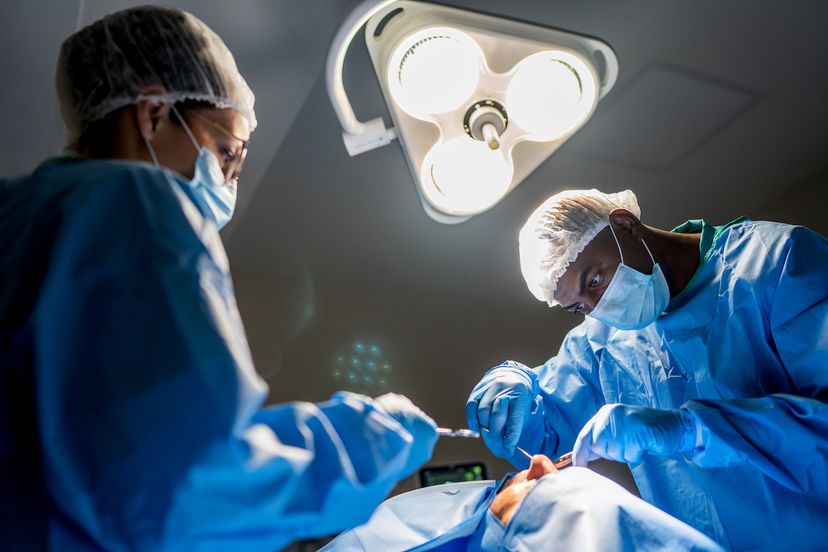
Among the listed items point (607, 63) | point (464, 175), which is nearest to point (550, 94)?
point (607, 63)

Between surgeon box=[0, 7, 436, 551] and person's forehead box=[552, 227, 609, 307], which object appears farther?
person's forehead box=[552, 227, 609, 307]

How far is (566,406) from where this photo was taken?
5.71ft

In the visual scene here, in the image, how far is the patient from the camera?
36.9 inches

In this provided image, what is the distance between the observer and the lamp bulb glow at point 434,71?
117 cm

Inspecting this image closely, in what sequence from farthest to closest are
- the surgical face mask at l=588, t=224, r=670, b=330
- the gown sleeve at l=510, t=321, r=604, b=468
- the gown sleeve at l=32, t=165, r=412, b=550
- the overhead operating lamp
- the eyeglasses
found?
the gown sleeve at l=510, t=321, r=604, b=468
the surgical face mask at l=588, t=224, r=670, b=330
the overhead operating lamp
the eyeglasses
the gown sleeve at l=32, t=165, r=412, b=550

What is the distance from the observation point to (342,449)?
71 cm

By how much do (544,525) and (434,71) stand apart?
0.95 m

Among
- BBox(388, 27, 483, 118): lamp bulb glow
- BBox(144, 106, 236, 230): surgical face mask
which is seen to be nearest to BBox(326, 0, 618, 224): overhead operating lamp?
BBox(388, 27, 483, 118): lamp bulb glow

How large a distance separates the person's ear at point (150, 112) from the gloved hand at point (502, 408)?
115 cm

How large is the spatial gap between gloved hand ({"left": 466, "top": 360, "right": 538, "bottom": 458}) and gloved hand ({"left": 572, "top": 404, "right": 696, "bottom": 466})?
24cm

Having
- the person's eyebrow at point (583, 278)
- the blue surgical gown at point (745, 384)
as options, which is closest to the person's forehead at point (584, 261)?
the person's eyebrow at point (583, 278)

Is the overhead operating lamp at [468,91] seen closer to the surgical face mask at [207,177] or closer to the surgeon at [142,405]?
the surgical face mask at [207,177]

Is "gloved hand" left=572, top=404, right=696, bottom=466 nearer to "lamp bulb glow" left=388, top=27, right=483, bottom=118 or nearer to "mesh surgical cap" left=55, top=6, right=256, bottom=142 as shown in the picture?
"lamp bulb glow" left=388, top=27, right=483, bottom=118

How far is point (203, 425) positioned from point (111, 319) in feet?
0.53
